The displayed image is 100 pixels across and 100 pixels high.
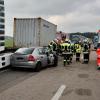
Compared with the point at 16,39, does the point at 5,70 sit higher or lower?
lower

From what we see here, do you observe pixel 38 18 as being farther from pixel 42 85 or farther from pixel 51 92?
pixel 51 92

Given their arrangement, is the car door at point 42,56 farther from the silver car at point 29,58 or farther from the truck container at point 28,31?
the truck container at point 28,31

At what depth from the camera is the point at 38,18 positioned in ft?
78.8

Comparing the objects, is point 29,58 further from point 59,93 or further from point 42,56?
point 59,93

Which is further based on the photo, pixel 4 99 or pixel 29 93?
pixel 29 93

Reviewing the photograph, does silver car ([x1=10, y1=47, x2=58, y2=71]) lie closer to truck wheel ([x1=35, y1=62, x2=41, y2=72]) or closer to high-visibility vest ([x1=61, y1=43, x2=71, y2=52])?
truck wheel ([x1=35, y1=62, x2=41, y2=72])

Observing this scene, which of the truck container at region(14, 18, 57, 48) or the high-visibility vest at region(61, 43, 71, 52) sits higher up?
the truck container at region(14, 18, 57, 48)

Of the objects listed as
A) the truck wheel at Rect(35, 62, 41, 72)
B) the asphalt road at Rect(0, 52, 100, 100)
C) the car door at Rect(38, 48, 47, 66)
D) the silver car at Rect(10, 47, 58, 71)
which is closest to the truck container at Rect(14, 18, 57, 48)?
the car door at Rect(38, 48, 47, 66)

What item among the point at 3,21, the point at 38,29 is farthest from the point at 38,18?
the point at 3,21

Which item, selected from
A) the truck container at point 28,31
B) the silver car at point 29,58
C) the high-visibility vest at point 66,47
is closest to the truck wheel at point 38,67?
the silver car at point 29,58

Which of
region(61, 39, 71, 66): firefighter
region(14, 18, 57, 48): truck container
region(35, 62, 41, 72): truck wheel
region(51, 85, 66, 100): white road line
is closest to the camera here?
region(51, 85, 66, 100): white road line

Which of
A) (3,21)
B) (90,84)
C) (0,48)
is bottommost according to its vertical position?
(90,84)

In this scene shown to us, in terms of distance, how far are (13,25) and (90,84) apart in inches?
547

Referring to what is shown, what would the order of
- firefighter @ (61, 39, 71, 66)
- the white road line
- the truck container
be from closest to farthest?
the white road line
firefighter @ (61, 39, 71, 66)
the truck container
